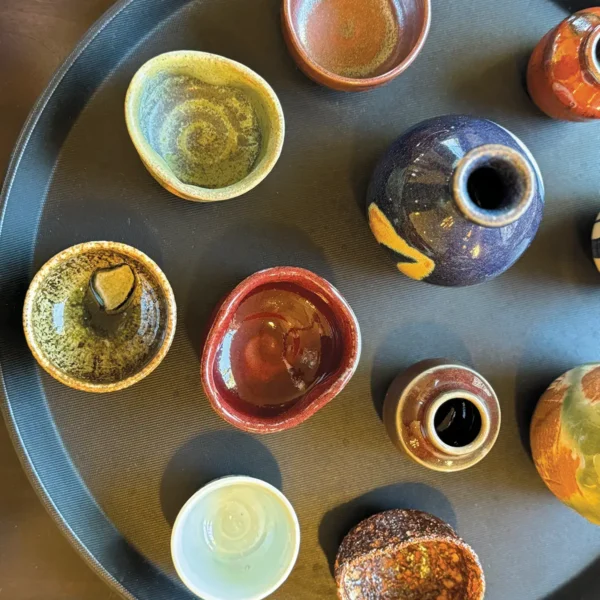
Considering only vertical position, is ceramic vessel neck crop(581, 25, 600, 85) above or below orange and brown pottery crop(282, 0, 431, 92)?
below

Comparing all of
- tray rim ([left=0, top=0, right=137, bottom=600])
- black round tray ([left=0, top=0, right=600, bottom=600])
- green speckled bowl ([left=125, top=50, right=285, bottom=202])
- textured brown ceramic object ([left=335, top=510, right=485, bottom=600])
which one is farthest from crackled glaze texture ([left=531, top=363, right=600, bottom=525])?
tray rim ([left=0, top=0, right=137, bottom=600])

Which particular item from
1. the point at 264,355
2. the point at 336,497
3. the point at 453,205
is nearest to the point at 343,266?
the point at 264,355

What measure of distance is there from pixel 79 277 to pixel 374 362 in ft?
1.92

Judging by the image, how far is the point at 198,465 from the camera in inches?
43.4

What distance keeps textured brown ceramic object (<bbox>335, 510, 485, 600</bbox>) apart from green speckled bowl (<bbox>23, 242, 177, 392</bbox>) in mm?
501

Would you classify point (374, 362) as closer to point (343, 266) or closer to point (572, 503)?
point (343, 266)

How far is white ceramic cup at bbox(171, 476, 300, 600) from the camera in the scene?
1028mm

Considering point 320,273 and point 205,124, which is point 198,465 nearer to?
point 320,273

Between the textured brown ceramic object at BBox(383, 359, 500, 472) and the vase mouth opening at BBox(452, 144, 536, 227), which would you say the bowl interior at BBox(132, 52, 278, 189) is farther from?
the textured brown ceramic object at BBox(383, 359, 500, 472)

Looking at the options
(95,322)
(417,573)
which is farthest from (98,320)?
(417,573)

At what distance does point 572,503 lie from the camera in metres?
1.04

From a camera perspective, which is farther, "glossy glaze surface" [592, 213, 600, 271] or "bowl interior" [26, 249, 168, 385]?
"glossy glaze surface" [592, 213, 600, 271]

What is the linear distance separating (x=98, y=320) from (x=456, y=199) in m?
0.69

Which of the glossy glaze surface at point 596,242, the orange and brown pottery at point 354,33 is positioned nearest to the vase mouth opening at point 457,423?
the glossy glaze surface at point 596,242
